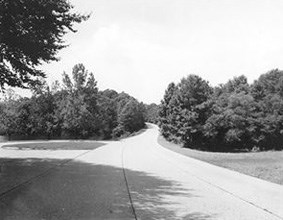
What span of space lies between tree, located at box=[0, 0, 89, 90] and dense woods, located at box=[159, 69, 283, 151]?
45.4 meters

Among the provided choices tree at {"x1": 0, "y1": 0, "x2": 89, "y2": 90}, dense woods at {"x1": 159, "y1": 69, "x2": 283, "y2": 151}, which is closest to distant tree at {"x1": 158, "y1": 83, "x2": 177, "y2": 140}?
dense woods at {"x1": 159, "y1": 69, "x2": 283, "y2": 151}

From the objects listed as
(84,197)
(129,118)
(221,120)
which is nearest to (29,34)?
(84,197)

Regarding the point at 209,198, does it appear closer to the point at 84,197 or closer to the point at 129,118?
the point at 84,197

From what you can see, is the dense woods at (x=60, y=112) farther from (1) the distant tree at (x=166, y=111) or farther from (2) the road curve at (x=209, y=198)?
(2) the road curve at (x=209, y=198)

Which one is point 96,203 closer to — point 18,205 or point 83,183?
point 18,205

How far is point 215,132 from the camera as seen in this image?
61750mm

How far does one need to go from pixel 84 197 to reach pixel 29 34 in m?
7.11

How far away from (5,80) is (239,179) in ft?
35.7

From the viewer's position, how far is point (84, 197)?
1030 centimetres

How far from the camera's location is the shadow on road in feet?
26.7

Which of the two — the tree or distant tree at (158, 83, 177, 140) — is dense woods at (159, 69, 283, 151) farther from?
the tree

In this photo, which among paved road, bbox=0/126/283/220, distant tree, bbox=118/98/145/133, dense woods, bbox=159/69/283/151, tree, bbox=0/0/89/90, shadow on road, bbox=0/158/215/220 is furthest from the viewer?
distant tree, bbox=118/98/145/133

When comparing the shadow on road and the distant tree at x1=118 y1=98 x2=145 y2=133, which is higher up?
the distant tree at x1=118 y1=98 x2=145 y2=133

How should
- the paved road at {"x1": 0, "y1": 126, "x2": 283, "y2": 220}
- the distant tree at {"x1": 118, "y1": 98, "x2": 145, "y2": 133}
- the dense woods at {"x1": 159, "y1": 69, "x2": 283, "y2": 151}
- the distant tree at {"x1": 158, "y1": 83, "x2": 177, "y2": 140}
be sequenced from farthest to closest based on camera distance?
the distant tree at {"x1": 118, "y1": 98, "x2": 145, "y2": 133}
the distant tree at {"x1": 158, "y1": 83, "x2": 177, "y2": 140}
the dense woods at {"x1": 159, "y1": 69, "x2": 283, "y2": 151}
the paved road at {"x1": 0, "y1": 126, "x2": 283, "y2": 220}
